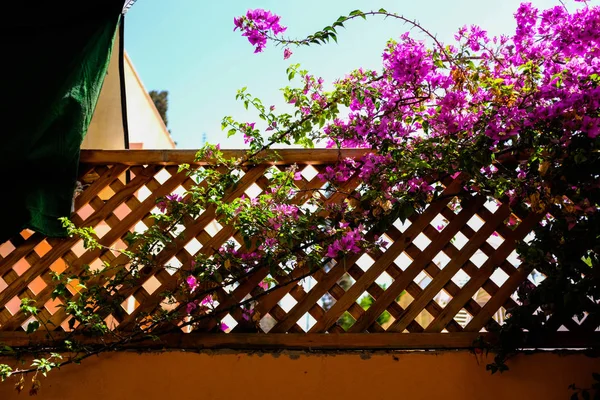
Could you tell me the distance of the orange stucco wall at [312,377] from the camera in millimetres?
1973

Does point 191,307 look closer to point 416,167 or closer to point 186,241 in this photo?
point 186,241

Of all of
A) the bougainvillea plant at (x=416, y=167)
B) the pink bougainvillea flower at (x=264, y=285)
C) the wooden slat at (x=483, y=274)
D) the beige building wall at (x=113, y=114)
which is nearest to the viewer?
the bougainvillea plant at (x=416, y=167)

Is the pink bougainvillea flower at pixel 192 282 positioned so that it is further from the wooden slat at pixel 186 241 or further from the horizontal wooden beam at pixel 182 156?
the horizontal wooden beam at pixel 182 156

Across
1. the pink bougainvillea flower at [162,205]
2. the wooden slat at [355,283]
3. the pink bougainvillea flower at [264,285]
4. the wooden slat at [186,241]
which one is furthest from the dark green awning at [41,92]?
the wooden slat at [355,283]

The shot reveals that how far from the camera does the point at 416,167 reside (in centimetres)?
207

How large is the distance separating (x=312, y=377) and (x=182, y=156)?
103 centimetres

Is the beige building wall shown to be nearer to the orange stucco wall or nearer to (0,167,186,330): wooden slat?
(0,167,186,330): wooden slat

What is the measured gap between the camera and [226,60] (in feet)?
10.7

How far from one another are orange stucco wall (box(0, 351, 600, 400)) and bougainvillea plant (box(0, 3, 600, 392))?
10 centimetres

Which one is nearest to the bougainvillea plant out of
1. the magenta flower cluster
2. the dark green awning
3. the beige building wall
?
the magenta flower cluster

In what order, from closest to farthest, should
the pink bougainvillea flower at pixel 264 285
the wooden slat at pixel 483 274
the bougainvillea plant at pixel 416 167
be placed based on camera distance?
the bougainvillea plant at pixel 416 167
the wooden slat at pixel 483 274
the pink bougainvillea flower at pixel 264 285

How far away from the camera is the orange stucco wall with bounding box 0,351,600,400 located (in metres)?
1.97

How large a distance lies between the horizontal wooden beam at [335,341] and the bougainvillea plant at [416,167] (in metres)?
0.05

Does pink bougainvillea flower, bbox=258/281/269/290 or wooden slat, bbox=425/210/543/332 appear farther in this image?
pink bougainvillea flower, bbox=258/281/269/290
